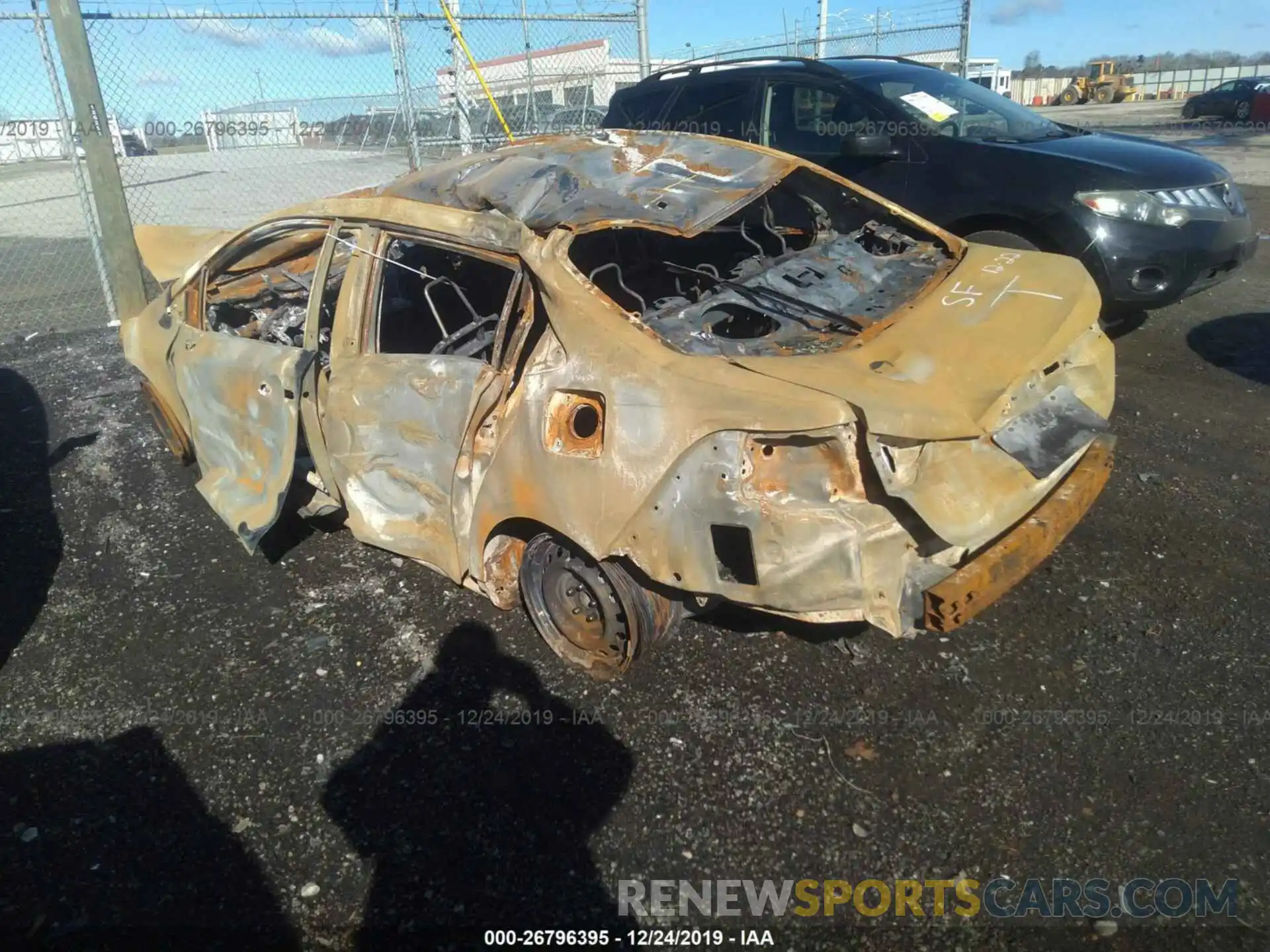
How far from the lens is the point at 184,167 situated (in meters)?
18.3

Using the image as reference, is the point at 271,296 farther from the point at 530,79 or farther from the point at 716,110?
the point at 530,79

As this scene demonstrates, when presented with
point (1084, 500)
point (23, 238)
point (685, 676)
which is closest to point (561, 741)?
point (685, 676)

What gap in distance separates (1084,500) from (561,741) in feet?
6.29

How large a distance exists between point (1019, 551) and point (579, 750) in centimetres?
150

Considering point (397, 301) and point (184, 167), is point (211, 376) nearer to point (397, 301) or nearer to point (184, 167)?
point (397, 301)

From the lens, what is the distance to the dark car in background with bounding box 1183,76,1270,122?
24594 millimetres

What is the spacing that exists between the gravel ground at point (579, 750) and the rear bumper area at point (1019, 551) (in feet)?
1.73

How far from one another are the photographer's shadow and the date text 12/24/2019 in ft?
0.07

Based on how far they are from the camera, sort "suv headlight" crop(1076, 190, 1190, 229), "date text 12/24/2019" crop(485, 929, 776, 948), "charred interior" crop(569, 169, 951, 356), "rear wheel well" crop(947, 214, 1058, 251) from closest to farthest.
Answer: "date text 12/24/2019" crop(485, 929, 776, 948) < "charred interior" crop(569, 169, 951, 356) < "suv headlight" crop(1076, 190, 1190, 229) < "rear wheel well" crop(947, 214, 1058, 251)

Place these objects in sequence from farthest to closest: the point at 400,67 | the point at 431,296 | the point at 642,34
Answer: the point at 642,34 < the point at 400,67 < the point at 431,296

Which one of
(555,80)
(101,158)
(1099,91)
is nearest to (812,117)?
(101,158)

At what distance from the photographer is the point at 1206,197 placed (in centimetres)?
526

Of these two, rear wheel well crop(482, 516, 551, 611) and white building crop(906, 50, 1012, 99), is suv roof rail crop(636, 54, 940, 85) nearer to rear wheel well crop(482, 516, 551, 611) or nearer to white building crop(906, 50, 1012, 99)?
white building crop(906, 50, 1012, 99)

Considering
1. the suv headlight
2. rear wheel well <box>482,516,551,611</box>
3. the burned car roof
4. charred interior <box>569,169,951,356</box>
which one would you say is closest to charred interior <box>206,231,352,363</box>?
the burned car roof
